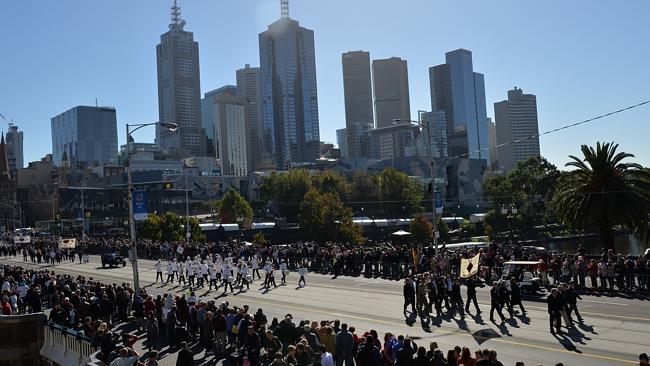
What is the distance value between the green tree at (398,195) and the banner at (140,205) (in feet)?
275

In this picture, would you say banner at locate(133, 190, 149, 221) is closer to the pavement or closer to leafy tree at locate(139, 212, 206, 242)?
the pavement

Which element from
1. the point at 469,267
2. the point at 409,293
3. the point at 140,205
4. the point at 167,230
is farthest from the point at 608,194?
the point at 167,230

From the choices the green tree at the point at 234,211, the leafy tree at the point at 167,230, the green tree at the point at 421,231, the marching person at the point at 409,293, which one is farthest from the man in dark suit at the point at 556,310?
the green tree at the point at 234,211

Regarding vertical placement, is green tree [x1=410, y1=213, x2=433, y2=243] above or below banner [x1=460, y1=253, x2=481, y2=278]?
below

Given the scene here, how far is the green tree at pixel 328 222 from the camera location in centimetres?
8450

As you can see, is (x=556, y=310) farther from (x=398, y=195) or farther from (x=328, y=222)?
(x=398, y=195)

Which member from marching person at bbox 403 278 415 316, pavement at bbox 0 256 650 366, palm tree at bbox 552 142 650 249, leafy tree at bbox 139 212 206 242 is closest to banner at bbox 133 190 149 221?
pavement at bbox 0 256 650 366

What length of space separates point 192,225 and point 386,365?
59.8m

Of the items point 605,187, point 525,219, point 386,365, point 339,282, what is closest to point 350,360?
point 386,365

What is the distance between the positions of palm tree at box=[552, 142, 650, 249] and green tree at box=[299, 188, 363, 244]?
45.9 metres

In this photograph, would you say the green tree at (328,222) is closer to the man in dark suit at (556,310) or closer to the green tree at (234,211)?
the green tree at (234,211)

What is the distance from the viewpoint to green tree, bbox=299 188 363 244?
84500 mm

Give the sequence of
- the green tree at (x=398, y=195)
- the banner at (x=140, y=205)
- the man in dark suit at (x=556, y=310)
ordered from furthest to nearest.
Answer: the green tree at (x=398, y=195) < the banner at (x=140, y=205) < the man in dark suit at (x=556, y=310)

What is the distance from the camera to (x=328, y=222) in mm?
86438
